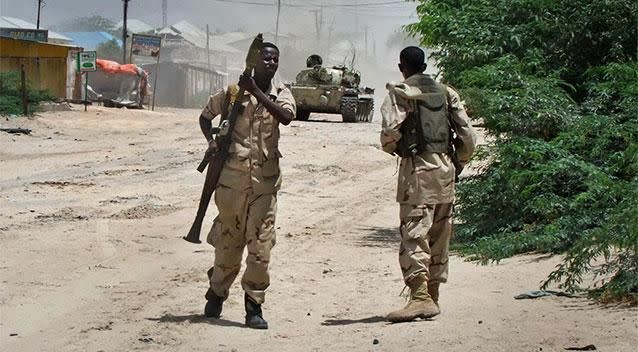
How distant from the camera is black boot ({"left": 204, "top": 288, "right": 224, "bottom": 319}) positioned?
294 inches

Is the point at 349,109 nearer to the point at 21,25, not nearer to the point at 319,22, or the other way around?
the point at 21,25

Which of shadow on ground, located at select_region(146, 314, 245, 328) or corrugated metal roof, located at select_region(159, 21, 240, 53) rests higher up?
corrugated metal roof, located at select_region(159, 21, 240, 53)

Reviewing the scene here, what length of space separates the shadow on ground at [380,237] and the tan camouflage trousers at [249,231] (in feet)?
14.8

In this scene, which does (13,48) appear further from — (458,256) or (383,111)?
(383,111)

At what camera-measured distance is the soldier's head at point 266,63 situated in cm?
720

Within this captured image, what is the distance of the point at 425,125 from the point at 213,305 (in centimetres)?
171

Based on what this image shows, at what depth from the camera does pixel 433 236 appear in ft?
24.2

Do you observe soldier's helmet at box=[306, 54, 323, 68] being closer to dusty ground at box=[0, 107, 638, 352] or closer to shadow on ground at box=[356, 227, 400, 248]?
dusty ground at box=[0, 107, 638, 352]

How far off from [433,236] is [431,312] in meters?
0.47

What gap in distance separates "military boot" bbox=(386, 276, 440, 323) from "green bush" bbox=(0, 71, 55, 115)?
77.9 ft

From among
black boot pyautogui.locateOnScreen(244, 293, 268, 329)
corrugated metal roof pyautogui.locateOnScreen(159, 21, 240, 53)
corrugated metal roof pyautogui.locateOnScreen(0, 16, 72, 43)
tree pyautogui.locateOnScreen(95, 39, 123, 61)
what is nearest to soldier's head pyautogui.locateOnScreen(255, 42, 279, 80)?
black boot pyautogui.locateOnScreen(244, 293, 268, 329)

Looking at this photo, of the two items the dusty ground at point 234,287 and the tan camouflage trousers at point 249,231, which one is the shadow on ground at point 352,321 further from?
the tan camouflage trousers at point 249,231

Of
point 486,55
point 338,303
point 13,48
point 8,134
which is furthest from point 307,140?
point 13,48

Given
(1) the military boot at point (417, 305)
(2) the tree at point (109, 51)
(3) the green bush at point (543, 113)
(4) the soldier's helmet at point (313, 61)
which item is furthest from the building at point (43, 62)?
(1) the military boot at point (417, 305)
